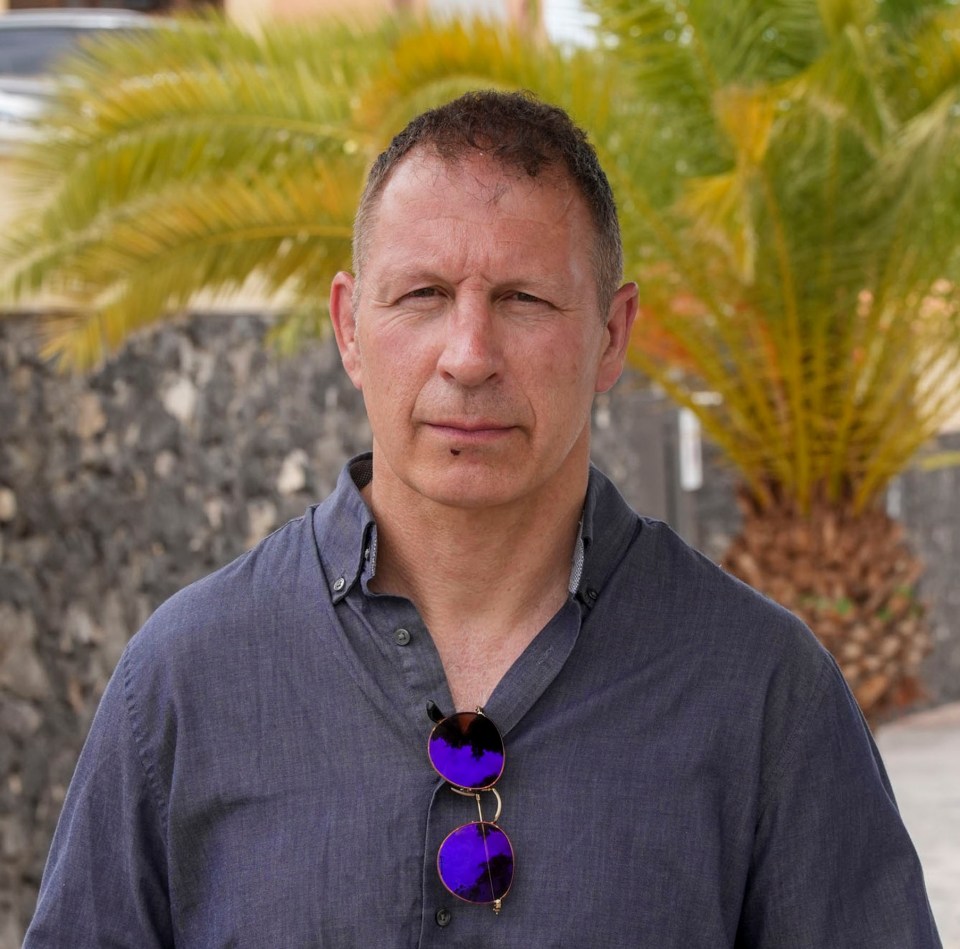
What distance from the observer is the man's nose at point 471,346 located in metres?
1.61

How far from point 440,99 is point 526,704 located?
12.7 ft

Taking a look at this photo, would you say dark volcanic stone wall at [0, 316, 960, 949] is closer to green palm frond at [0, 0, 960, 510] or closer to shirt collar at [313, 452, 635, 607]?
green palm frond at [0, 0, 960, 510]

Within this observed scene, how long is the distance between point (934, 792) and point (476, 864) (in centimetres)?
838

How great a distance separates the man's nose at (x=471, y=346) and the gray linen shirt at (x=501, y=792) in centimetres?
27

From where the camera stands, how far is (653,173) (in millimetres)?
5934

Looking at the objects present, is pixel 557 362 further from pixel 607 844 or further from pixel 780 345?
pixel 780 345

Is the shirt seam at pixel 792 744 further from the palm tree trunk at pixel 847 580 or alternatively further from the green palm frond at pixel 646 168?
the palm tree trunk at pixel 847 580

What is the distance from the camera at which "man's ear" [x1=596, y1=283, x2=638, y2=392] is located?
179 centimetres

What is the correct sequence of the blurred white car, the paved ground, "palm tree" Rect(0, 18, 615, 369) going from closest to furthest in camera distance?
"palm tree" Rect(0, 18, 615, 369) < the paved ground < the blurred white car

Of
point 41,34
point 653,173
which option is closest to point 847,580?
point 653,173

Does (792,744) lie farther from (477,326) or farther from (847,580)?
(847,580)

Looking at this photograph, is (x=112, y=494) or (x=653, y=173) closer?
(x=653, y=173)

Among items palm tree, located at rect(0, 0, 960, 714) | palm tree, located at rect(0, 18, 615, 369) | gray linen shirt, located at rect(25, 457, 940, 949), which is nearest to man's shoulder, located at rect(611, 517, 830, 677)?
gray linen shirt, located at rect(25, 457, 940, 949)

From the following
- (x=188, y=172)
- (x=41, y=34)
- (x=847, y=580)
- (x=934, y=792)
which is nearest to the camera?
(x=188, y=172)
